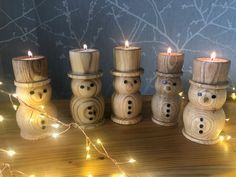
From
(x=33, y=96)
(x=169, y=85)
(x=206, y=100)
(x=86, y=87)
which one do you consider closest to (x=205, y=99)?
(x=206, y=100)

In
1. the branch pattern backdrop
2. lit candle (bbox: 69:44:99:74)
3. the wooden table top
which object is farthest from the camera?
the branch pattern backdrop

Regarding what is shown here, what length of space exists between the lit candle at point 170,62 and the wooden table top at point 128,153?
0.48 ft

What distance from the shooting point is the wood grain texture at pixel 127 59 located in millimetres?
583

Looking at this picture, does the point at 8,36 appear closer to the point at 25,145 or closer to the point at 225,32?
the point at 25,145

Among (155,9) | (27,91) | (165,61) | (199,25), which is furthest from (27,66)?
(199,25)

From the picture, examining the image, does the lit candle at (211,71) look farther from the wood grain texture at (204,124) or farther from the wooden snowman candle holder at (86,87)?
the wooden snowman candle holder at (86,87)

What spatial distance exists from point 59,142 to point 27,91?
0.14m

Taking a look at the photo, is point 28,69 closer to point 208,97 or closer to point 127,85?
point 127,85

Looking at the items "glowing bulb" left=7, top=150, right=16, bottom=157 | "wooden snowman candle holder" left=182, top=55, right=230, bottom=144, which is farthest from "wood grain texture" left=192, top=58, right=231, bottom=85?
"glowing bulb" left=7, top=150, right=16, bottom=157

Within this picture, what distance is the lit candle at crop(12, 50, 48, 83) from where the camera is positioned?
523 mm

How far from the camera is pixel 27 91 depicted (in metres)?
0.54

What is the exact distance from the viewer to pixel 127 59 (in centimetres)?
59

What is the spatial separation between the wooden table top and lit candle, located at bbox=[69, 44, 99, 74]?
0.50 ft

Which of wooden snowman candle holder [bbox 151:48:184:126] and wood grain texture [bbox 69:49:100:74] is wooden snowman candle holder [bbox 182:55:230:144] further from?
wood grain texture [bbox 69:49:100:74]
